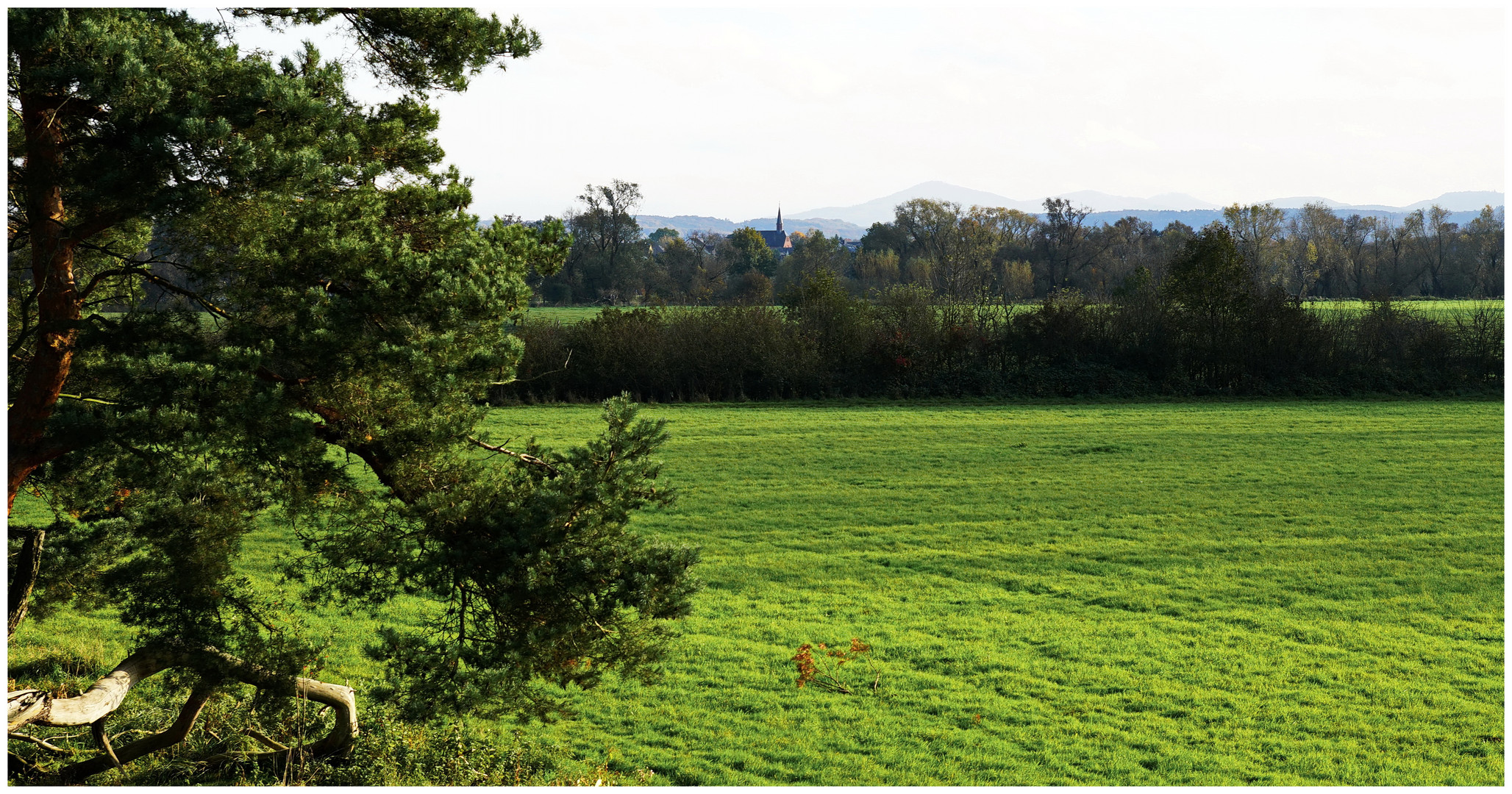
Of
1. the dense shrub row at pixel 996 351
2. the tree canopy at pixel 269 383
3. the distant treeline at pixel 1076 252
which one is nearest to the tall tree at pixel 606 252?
the distant treeline at pixel 1076 252

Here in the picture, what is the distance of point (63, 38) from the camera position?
606 cm

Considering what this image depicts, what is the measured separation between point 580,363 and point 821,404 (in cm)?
824

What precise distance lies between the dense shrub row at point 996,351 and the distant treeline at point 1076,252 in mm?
21374

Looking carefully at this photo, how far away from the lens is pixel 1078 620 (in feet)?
46.0

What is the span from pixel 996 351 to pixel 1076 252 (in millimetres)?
39582

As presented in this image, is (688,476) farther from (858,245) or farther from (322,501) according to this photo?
(858,245)

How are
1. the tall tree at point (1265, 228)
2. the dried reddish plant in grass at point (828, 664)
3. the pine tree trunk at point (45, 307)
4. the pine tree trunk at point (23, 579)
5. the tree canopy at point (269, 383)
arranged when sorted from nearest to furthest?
the tree canopy at point (269, 383)
the pine tree trunk at point (45, 307)
the pine tree trunk at point (23, 579)
the dried reddish plant in grass at point (828, 664)
the tall tree at point (1265, 228)

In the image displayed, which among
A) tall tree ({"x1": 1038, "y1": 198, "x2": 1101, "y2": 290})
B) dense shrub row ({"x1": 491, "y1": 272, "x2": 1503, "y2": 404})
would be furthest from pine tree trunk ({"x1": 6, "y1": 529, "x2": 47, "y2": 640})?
tall tree ({"x1": 1038, "y1": 198, "x2": 1101, "y2": 290})

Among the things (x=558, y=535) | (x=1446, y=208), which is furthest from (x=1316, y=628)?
(x=1446, y=208)

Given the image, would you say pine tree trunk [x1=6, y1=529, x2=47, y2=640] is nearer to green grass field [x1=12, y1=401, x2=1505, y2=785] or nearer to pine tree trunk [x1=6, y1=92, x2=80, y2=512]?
pine tree trunk [x1=6, y1=92, x2=80, y2=512]

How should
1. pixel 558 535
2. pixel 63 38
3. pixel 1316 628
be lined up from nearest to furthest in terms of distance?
pixel 63 38
pixel 558 535
pixel 1316 628

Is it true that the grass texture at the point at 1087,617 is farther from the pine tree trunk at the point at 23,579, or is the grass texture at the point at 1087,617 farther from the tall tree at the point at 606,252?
the tall tree at the point at 606,252

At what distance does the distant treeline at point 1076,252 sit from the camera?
69.1 meters

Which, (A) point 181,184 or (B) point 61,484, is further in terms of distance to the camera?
(B) point 61,484
